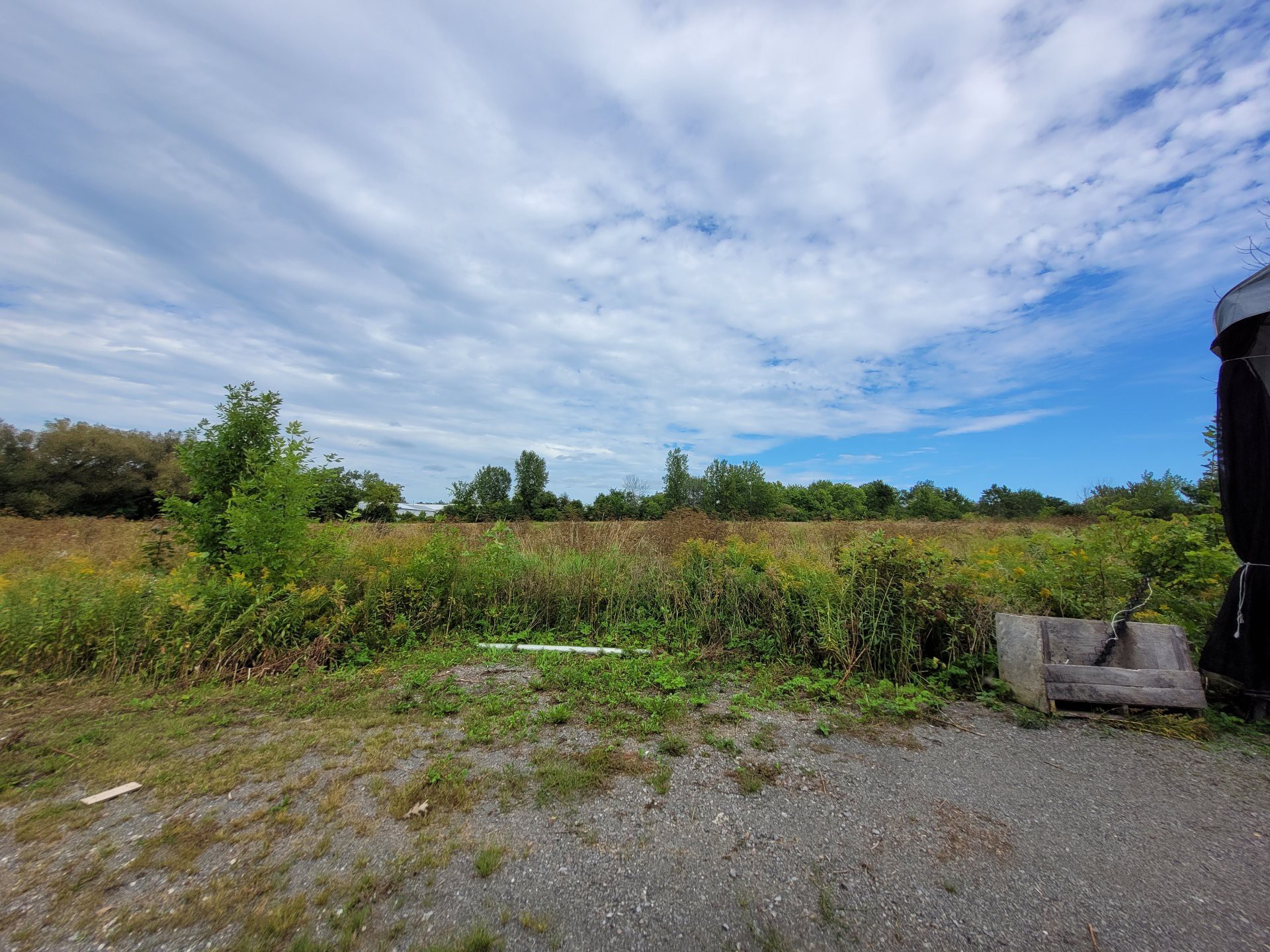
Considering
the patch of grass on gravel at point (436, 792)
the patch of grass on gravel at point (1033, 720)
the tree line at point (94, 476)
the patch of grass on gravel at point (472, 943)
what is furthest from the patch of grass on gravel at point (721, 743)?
the tree line at point (94, 476)

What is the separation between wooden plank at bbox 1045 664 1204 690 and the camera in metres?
3.66

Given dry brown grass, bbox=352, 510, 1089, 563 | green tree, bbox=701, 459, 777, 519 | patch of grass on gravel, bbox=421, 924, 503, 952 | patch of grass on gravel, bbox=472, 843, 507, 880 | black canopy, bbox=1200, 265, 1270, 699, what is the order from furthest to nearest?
green tree, bbox=701, 459, 777, 519
dry brown grass, bbox=352, 510, 1089, 563
black canopy, bbox=1200, 265, 1270, 699
patch of grass on gravel, bbox=472, 843, 507, 880
patch of grass on gravel, bbox=421, 924, 503, 952

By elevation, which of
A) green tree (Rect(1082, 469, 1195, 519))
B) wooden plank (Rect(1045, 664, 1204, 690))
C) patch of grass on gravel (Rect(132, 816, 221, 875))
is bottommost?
patch of grass on gravel (Rect(132, 816, 221, 875))

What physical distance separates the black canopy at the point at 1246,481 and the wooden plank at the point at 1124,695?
0.92ft

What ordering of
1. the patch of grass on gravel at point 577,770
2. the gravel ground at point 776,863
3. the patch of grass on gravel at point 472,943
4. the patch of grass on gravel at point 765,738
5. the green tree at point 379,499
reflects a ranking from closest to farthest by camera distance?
the patch of grass on gravel at point 472,943 < the gravel ground at point 776,863 < the patch of grass on gravel at point 577,770 < the patch of grass on gravel at point 765,738 < the green tree at point 379,499

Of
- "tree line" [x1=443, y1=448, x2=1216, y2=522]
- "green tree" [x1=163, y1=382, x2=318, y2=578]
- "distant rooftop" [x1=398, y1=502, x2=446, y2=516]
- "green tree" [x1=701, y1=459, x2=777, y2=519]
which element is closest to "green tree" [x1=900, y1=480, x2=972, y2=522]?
"tree line" [x1=443, y1=448, x2=1216, y2=522]

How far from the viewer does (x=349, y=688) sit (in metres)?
4.02

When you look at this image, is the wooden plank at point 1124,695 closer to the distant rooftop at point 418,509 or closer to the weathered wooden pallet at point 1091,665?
the weathered wooden pallet at point 1091,665

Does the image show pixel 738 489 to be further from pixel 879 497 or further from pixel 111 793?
pixel 111 793

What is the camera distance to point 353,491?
1135 centimetres

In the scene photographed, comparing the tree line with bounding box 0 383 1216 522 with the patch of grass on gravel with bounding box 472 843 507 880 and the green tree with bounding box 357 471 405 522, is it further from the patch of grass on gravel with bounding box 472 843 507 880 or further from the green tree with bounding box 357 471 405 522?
the patch of grass on gravel with bounding box 472 843 507 880

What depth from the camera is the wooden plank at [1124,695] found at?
11.8 feet

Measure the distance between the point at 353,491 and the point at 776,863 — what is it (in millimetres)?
11820

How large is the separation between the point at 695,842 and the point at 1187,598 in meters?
5.26
